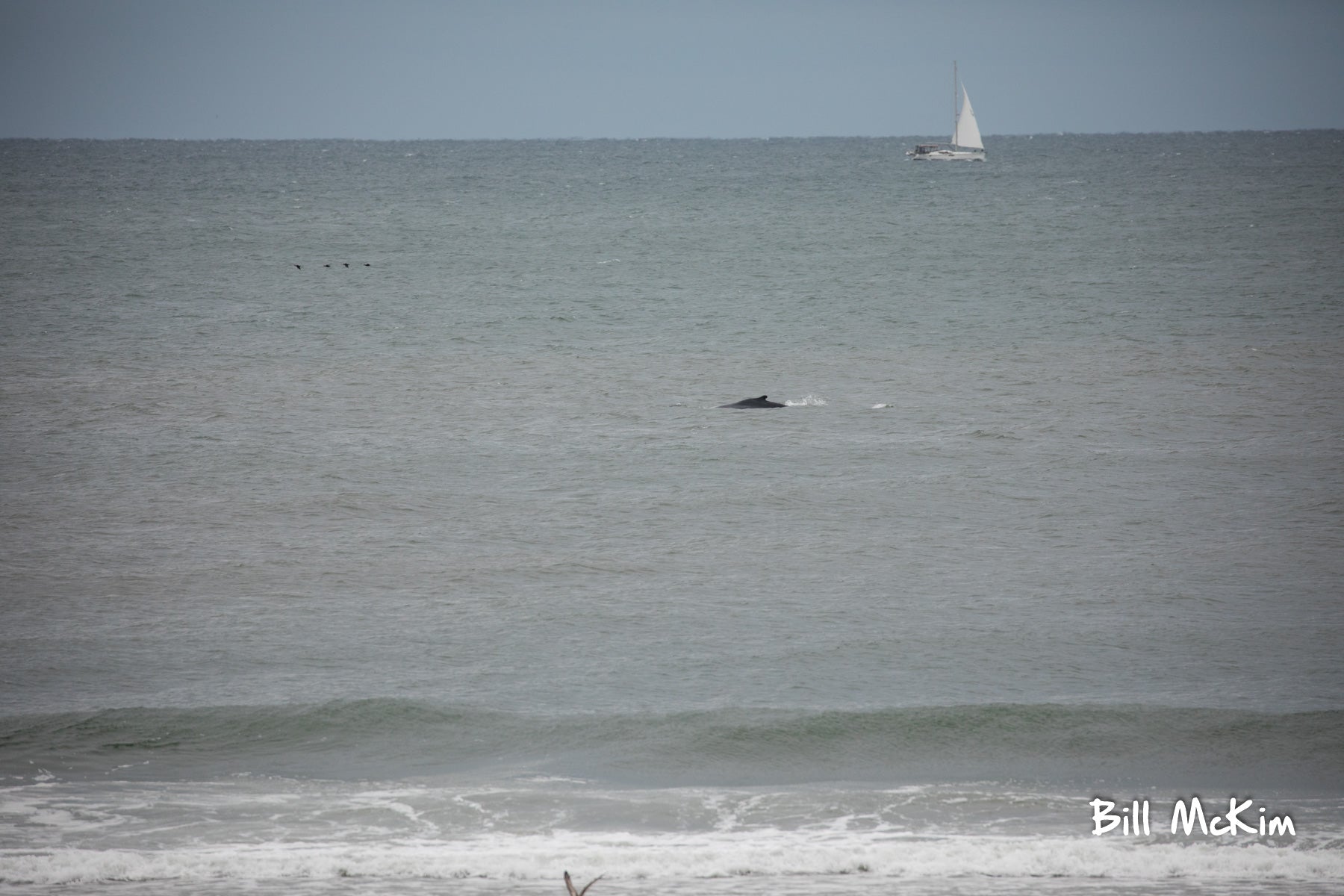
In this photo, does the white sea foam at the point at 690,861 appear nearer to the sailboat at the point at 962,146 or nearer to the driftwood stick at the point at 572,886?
the driftwood stick at the point at 572,886

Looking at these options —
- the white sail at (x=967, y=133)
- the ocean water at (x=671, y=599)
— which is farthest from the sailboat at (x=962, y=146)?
the ocean water at (x=671, y=599)

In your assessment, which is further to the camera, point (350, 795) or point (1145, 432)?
point (1145, 432)

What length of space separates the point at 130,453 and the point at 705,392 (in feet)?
43.5

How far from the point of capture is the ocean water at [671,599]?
1132 centimetres

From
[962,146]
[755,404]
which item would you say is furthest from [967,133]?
[755,404]

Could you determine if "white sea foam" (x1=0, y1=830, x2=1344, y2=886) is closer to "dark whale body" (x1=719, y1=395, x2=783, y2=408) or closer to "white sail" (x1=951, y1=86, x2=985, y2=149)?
"dark whale body" (x1=719, y1=395, x2=783, y2=408)

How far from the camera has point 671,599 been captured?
18.2 metres

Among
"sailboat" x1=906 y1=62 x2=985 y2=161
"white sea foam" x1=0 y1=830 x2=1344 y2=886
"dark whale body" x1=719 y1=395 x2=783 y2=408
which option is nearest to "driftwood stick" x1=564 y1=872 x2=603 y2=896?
"white sea foam" x1=0 y1=830 x2=1344 y2=886

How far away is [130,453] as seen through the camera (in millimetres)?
26406

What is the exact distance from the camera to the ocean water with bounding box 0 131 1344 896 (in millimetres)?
11320

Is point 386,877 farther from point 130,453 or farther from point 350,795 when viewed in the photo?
point 130,453

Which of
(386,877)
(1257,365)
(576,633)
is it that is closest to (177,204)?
(1257,365)

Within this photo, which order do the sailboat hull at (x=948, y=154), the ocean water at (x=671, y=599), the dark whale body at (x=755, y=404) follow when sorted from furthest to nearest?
1. the sailboat hull at (x=948, y=154)
2. the dark whale body at (x=755, y=404)
3. the ocean water at (x=671, y=599)

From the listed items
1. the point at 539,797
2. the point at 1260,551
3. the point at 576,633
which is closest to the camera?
the point at 539,797
